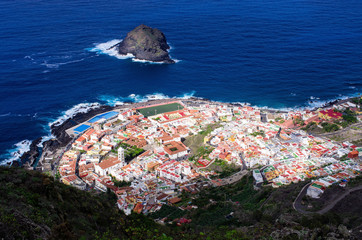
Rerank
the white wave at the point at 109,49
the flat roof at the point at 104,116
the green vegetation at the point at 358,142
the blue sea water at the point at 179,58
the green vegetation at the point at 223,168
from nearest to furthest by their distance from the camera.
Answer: the green vegetation at the point at 223,168
the green vegetation at the point at 358,142
the flat roof at the point at 104,116
the blue sea water at the point at 179,58
the white wave at the point at 109,49

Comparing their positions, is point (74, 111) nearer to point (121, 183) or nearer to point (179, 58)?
point (121, 183)

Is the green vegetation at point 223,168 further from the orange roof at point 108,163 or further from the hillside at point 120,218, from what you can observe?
the orange roof at point 108,163

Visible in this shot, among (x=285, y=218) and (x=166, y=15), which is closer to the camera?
(x=285, y=218)

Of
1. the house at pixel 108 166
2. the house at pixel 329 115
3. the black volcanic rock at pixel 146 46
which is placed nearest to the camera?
the house at pixel 108 166

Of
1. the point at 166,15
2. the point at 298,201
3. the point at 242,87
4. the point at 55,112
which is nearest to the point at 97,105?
the point at 55,112

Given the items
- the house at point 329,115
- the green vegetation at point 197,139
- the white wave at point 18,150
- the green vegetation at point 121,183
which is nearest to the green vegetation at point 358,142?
the house at point 329,115

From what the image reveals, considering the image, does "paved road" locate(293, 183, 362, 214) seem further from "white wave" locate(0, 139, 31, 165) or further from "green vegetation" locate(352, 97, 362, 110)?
"white wave" locate(0, 139, 31, 165)

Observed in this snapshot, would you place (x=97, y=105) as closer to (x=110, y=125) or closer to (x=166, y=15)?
(x=110, y=125)

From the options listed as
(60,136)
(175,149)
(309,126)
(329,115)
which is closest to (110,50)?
(60,136)
